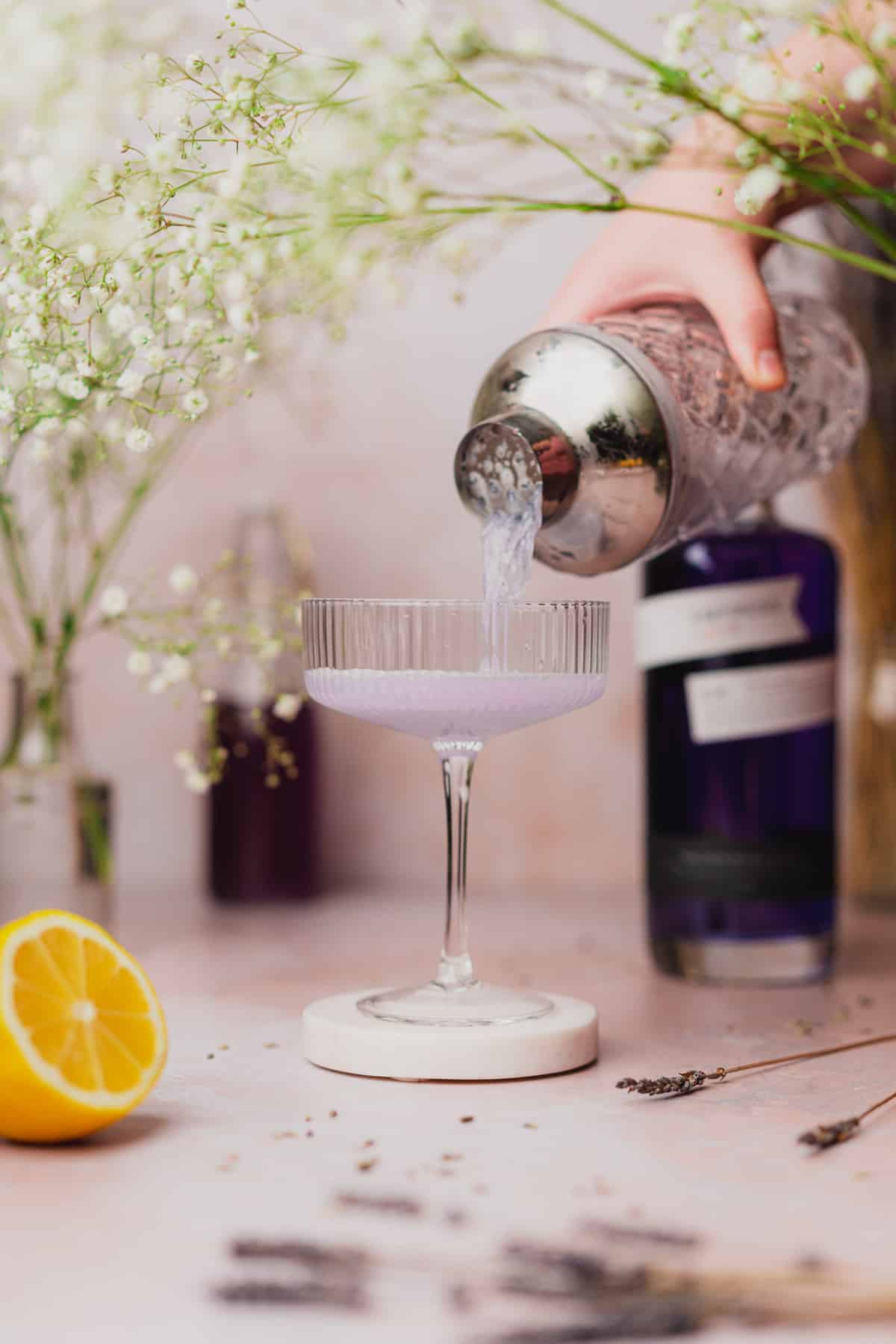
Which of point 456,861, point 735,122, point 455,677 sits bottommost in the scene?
point 456,861

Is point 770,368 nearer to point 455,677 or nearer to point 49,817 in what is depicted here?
point 455,677

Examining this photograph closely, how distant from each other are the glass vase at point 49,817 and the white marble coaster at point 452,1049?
1.47 ft

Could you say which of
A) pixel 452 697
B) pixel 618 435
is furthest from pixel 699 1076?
pixel 618 435

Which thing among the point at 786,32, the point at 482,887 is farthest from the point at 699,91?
the point at 482,887

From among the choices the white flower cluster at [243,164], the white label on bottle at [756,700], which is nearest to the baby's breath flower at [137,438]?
the white flower cluster at [243,164]

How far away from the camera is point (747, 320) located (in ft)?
3.17

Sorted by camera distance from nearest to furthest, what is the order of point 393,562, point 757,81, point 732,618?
point 757,81 → point 732,618 → point 393,562

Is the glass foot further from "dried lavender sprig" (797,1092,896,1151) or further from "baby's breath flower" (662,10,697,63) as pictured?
"baby's breath flower" (662,10,697,63)

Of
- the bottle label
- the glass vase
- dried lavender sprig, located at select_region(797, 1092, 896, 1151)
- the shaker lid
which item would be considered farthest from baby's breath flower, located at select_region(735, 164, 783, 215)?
the glass vase

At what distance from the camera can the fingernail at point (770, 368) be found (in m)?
0.95

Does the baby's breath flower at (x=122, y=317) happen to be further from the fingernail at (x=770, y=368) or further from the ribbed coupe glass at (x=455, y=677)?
the fingernail at (x=770, y=368)

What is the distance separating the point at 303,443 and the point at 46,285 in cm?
82

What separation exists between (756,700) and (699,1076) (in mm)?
384

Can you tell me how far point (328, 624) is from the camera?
3.00 feet
